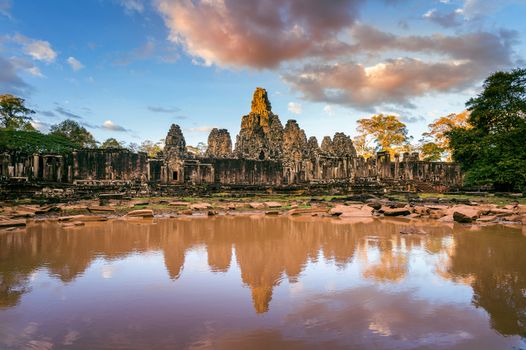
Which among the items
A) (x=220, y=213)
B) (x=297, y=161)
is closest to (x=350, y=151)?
(x=297, y=161)

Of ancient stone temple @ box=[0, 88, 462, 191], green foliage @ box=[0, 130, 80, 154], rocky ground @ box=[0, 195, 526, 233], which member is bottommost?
rocky ground @ box=[0, 195, 526, 233]

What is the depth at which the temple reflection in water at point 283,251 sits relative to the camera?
3990 millimetres

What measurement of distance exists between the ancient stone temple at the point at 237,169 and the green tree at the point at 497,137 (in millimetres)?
3413

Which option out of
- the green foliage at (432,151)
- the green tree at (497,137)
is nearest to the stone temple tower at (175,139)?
the green tree at (497,137)

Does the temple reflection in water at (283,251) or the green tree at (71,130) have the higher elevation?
the green tree at (71,130)

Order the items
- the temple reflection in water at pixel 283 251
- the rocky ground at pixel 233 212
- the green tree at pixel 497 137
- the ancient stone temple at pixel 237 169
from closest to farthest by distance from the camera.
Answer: the temple reflection in water at pixel 283 251
the rocky ground at pixel 233 212
the ancient stone temple at pixel 237 169
the green tree at pixel 497 137

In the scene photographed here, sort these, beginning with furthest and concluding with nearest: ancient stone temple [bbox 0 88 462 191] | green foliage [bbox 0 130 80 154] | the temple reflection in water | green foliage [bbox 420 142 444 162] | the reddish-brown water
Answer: green foliage [bbox 420 142 444 162]
green foliage [bbox 0 130 80 154]
ancient stone temple [bbox 0 88 462 191]
the temple reflection in water
the reddish-brown water

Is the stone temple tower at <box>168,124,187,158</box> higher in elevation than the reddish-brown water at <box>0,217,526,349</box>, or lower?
higher

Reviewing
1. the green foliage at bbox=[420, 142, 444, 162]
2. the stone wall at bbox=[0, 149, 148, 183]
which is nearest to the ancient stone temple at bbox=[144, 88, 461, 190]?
the stone wall at bbox=[0, 149, 148, 183]

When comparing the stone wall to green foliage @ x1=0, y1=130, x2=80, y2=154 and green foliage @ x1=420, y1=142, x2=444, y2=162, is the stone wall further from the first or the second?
green foliage @ x1=420, y1=142, x2=444, y2=162

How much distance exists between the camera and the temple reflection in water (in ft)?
13.1

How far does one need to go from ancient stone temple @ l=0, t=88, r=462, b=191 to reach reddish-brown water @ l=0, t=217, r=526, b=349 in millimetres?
14303

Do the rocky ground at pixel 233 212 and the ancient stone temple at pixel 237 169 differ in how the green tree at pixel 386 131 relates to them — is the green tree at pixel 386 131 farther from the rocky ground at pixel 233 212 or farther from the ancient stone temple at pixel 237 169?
the rocky ground at pixel 233 212

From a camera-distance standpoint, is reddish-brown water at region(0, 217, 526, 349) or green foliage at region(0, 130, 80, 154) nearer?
reddish-brown water at region(0, 217, 526, 349)
